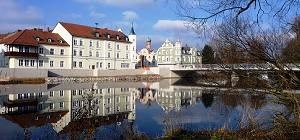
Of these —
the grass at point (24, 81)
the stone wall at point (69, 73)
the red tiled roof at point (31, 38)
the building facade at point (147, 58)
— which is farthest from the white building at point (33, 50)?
the building facade at point (147, 58)

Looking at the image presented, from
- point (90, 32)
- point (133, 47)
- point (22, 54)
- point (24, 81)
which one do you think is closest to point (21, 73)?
point (24, 81)

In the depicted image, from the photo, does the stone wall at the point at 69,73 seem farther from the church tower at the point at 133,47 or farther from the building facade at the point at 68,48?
the church tower at the point at 133,47

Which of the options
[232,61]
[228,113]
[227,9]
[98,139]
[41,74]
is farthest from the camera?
[41,74]

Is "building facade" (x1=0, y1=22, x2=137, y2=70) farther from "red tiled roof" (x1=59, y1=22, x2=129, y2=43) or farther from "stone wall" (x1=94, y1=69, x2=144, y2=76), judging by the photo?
"stone wall" (x1=94, y1=69, x2=144, y2=76)

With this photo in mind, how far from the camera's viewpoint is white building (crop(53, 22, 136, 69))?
58.8 meters

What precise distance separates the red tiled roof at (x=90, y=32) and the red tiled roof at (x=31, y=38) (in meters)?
2.31

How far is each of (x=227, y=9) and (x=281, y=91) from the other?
2.01 metres

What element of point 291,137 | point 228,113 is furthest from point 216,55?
point 228,113

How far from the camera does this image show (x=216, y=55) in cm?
653

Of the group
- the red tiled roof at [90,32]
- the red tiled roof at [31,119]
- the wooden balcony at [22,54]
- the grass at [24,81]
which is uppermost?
the red tiled roof at [90,32]

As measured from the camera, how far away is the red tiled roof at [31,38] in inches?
1912

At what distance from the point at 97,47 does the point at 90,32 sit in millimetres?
2712

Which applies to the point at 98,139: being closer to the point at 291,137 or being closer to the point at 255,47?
the point at 291,137

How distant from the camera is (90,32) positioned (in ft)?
208
